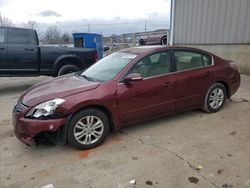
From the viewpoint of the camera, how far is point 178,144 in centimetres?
390

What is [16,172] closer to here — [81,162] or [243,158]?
[81,162]

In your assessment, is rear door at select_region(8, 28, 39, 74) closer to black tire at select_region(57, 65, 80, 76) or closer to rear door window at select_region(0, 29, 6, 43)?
rear door window at select_region(0, 29, 6, 43)

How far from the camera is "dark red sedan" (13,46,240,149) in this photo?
360 centimetres

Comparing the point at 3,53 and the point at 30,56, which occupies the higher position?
the point at 3,53

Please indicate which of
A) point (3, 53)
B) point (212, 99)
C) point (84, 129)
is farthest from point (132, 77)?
point (3, 53)

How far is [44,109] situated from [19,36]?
5.11 meters

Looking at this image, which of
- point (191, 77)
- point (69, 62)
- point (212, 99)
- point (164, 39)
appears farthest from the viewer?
point (164, 39)

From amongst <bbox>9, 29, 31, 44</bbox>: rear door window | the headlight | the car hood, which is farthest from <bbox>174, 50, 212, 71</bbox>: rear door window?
<bbox>9, 29, 31, 44</bbox>: rear door window

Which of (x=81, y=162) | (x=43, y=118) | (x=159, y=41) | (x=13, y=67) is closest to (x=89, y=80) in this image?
(x=43, y=118)

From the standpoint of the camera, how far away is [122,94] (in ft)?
13.1

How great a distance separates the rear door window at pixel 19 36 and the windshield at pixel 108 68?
12.7 ft

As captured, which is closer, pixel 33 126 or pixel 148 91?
pixel 33 126

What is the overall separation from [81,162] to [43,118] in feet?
2.56

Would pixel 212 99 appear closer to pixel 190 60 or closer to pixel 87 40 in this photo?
pixel 190 60
